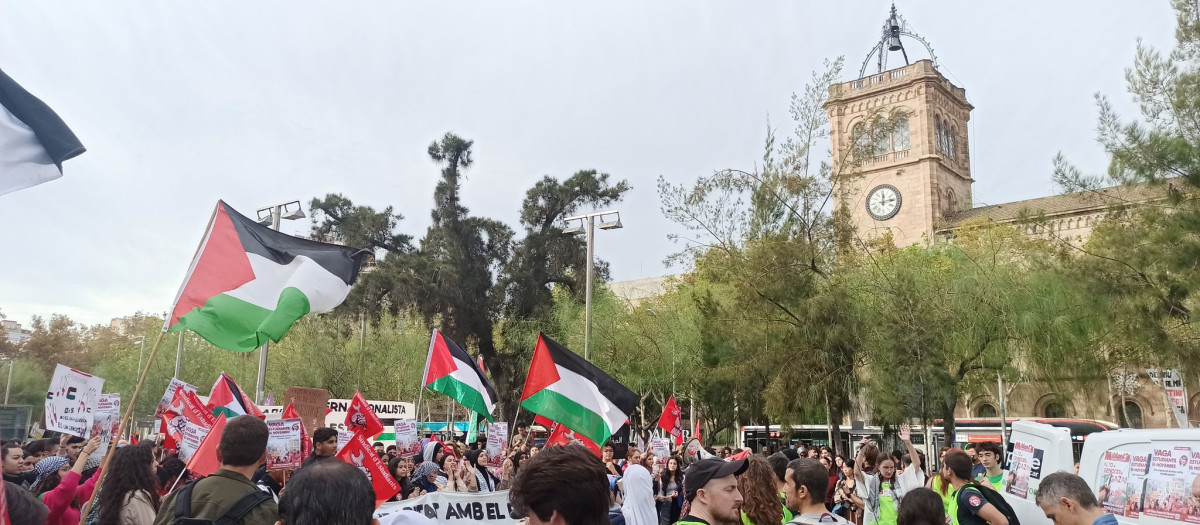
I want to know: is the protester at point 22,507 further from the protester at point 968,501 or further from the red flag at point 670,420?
the red flag at point 670,420

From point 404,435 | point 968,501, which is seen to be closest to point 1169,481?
point 968,501

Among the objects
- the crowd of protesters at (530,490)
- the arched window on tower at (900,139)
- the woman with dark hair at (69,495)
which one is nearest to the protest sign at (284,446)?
the crowd of protesters at (530,490)

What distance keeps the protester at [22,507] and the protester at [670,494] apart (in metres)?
6.78

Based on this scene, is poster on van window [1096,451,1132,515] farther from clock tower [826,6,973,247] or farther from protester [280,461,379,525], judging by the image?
clock tower [826,6,973,247]

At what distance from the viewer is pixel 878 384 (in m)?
18.6

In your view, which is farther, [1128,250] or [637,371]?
[637,371]

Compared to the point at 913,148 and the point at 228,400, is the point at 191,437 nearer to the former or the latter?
the point at 228,400

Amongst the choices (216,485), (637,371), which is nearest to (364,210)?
(637,371)

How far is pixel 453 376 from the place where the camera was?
1334cm

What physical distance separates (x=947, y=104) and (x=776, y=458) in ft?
197

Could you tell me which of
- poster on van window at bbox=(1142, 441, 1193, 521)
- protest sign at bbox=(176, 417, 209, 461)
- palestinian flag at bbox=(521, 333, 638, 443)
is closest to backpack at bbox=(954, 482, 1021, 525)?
poster on van window at bbox=(1142, 441, 1193, 521)

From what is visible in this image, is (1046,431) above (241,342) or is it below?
below

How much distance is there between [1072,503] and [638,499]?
331 cm

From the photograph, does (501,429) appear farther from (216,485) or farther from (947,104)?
(947,104)
